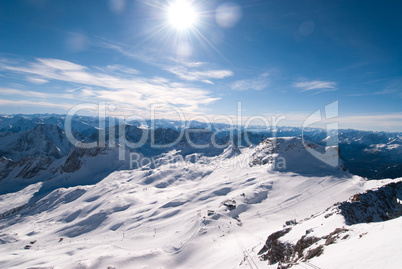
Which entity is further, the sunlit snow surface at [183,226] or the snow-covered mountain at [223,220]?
the snow-covered mountain at [223,220]

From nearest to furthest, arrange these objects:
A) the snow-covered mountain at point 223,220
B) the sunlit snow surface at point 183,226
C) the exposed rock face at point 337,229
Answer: the exposed rock face at point 337,229 → the sunlit snow surface at point 183,226 → the snow-covered mountain at point 223,220

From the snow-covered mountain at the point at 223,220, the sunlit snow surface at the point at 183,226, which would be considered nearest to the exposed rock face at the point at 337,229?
the snow-covered mountain at the point at 223,220

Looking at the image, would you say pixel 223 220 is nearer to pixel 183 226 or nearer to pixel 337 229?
pixel 183 226

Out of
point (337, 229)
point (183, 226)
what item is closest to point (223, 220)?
point (183, 226)

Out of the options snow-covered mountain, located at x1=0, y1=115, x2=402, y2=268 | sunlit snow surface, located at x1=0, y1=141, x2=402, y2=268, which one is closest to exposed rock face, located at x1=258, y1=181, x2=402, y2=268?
snow-covered mountain, located at x1=0, y1=115, x2=402, y2=268

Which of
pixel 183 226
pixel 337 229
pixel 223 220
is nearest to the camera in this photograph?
pixel 337 229

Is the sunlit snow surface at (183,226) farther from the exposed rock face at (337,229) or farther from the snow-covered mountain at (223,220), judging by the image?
the exposed rock face at (337,229)

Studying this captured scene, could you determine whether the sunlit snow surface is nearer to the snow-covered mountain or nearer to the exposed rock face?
the snow-covered mountain

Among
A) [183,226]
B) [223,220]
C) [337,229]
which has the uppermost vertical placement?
[337,229]
